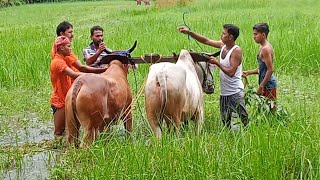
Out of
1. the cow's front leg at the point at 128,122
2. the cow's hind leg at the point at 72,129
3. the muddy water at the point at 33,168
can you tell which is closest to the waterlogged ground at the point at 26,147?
the muddy water at the point at 33,168

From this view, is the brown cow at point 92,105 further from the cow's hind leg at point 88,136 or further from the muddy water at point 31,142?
the muddy water at point 31,142

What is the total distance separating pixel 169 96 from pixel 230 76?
977mm

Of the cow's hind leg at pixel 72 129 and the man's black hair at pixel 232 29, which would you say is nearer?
the cow's hind leg at pixel 72 129

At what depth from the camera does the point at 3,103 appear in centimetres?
839

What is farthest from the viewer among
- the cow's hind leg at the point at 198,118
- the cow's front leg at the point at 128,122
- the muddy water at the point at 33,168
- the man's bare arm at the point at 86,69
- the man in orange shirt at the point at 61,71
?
the man's bare arm at the point at 86,69

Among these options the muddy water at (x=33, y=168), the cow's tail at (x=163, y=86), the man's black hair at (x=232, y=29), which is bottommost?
the muddy water at (x=33, y=168)

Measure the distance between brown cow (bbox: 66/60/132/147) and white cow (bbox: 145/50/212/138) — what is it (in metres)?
0.34

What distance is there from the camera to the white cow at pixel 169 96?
Result: 17.4 ft

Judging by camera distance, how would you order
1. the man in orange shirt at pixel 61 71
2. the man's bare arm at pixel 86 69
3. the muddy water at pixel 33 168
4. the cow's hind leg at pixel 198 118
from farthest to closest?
the man's bare arm at pixel 86 69 → the man in orange shirt at pixel 61 71 → the cow's hind leg at pixel 198 118 → the muddy water at pixel 33 168

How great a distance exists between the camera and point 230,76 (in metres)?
5.98

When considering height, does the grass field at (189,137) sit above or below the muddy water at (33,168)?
above

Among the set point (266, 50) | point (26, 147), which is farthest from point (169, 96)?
point (26, 147)

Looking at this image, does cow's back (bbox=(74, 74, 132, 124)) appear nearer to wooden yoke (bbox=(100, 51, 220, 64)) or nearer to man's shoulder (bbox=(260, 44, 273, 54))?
wooden yoke (bbox=(100, 51, 220, 64))

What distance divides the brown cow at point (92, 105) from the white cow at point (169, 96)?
34 centimetres
